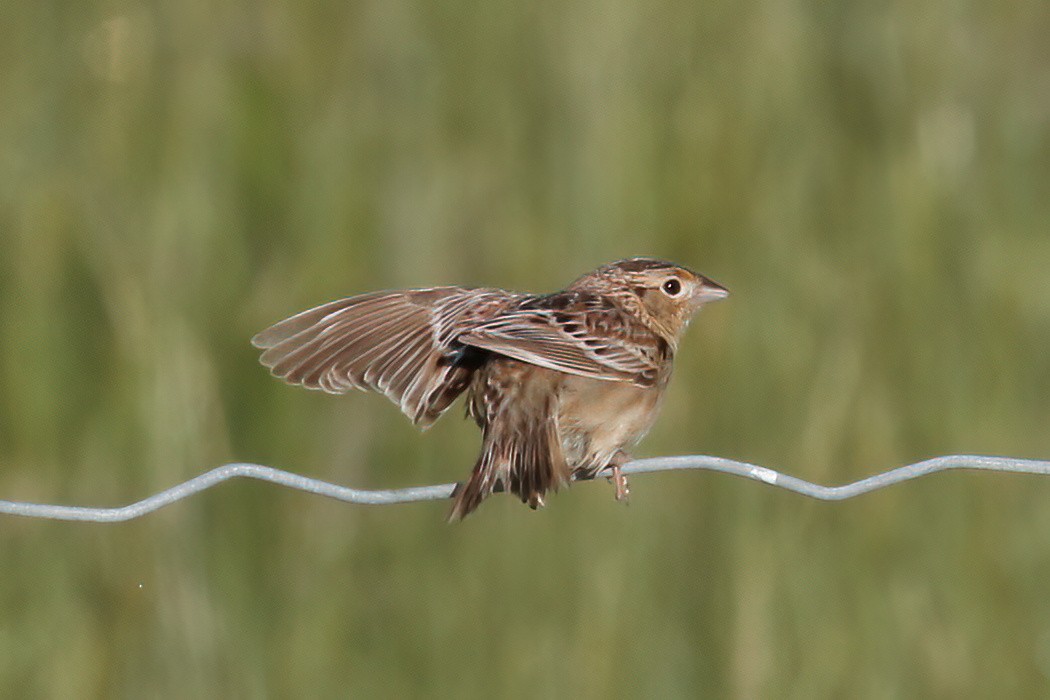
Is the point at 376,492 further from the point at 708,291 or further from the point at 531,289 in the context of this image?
the point at 531,289

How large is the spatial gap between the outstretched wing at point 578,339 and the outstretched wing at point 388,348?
163mm

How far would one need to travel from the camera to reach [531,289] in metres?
4.98

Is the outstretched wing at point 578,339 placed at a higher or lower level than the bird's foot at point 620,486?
higher

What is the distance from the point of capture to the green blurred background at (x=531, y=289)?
450 centimetres

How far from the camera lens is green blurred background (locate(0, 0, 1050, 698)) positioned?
14.8 ft

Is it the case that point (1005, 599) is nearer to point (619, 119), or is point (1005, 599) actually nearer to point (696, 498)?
point (696, 498)

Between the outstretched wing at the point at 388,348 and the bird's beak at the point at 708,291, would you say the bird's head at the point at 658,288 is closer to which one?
the bird's beak at the point at 708,291

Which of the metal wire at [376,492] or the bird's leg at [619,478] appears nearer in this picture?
the metal wire at [376,492]

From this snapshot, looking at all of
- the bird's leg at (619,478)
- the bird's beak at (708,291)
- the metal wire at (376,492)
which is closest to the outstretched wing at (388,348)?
the bird's leg at (619,478)

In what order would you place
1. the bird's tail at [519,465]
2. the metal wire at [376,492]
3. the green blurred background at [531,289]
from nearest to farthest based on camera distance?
the metal wire at [376,492] → the bird's tail at [519,465] → the green blurred background at [531,289]

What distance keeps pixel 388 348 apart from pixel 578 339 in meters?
0.57

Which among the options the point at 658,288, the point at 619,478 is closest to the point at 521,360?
the point at 619,478

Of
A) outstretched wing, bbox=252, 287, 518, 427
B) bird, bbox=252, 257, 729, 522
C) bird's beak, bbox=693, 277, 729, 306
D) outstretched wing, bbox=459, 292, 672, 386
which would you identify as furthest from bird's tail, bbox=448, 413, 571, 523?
bird's beak, bbox=693, 277, 729, 306

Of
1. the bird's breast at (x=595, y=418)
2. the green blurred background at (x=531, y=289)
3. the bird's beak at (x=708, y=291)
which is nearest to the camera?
the bird's breast at (x=595, y=418)
